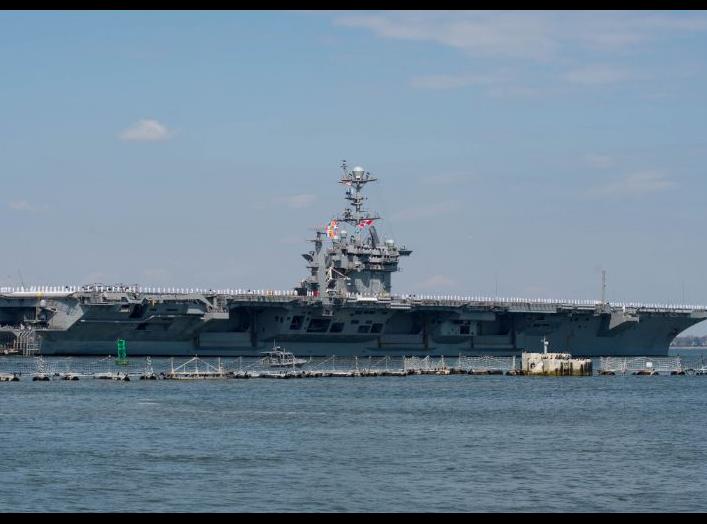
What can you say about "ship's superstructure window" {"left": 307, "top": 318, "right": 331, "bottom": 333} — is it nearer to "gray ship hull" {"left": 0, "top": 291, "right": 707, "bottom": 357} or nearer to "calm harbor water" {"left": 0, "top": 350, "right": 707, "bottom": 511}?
"gray ship hull" {"left": 0, "top": 291, "right": 707, "bottom": 357}

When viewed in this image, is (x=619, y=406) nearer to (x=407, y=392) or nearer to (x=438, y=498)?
(x=407, y=392)

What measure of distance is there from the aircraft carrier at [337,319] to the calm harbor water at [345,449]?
1288 centimetres

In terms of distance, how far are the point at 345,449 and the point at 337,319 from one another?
35534 millimetres

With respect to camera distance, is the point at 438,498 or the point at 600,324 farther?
the point at 600,324

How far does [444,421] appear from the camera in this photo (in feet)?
101

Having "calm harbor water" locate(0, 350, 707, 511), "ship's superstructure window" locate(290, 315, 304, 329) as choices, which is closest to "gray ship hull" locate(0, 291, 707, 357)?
"ship's superstructure window" locate(290, 315, 304, 329)

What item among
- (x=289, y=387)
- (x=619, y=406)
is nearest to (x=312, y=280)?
(x=289, y=387)

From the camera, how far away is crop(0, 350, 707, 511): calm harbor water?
18.5 metres

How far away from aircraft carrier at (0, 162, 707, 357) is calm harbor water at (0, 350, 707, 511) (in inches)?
507

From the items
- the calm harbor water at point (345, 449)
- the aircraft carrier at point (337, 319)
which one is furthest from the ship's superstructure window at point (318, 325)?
the calm harbor water at point (345, 449)

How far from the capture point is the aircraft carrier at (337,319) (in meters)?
54.8

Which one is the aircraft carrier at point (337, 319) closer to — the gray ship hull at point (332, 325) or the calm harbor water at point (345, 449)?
the gray ship hull at point (332, 325)

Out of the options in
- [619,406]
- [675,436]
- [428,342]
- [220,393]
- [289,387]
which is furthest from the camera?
[428,342]

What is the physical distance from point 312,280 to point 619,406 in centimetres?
3121
